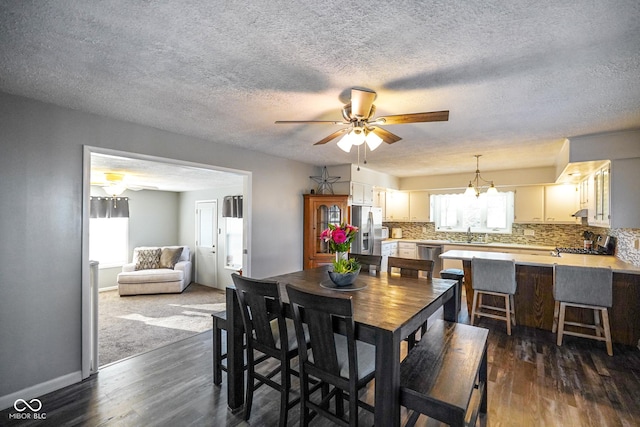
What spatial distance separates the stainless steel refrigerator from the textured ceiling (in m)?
2.71

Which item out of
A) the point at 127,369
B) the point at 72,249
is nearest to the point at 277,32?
the point at 72,249

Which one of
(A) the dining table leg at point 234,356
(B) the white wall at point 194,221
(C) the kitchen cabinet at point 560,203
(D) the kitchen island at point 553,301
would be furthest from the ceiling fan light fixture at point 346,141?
(C) the kitchen cabinet at point 560,203

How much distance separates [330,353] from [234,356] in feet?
3.18

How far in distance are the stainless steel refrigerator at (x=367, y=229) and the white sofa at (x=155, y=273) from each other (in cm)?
363

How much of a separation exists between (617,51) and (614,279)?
302cm

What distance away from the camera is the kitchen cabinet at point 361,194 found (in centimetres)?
527

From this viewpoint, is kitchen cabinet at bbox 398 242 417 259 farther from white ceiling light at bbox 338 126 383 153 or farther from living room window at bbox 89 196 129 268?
living room window at bbox 89 196 129 268

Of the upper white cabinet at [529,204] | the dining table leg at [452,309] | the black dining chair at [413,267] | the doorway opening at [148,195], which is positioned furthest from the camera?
the upper white cabinet at [529,204]

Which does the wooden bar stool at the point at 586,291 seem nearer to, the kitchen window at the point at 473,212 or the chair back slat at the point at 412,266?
the chair back slat at the point at 412,266

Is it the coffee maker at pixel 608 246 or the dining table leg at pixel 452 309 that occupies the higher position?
the coffee maker at pixel 608 246

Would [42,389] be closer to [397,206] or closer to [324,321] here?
[324,321]

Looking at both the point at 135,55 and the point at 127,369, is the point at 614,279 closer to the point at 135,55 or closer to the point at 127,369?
the point at 135,55

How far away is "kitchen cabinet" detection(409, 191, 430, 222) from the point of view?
6938 mm

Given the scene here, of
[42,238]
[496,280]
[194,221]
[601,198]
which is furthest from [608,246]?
[194,221]
